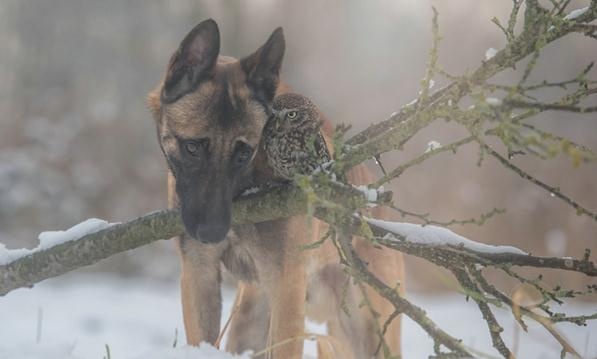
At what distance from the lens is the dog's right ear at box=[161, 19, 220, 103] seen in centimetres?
346

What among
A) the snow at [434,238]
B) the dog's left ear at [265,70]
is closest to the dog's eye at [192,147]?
the dog's left ear at [265,70]

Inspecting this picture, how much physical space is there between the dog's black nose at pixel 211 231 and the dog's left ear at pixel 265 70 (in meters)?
0.74

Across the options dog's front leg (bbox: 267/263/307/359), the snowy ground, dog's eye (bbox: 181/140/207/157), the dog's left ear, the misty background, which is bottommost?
dog's front leg (bbox: 267/263/307/359)

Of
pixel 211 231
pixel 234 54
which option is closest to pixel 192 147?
pixel 211 231

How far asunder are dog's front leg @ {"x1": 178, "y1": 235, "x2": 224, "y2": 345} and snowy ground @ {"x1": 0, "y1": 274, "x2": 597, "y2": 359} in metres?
2.48

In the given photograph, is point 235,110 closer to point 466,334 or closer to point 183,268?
point 183,268

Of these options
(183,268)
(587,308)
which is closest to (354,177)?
(183,268)

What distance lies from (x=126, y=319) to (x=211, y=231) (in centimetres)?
639

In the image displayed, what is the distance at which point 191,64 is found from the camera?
352 centimetres

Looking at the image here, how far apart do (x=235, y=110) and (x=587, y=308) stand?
297 inches

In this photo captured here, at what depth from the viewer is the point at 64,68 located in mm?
12875

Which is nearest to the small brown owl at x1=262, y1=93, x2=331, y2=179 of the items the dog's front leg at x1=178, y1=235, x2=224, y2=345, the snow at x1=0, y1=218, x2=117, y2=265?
the snow at x1=0, y1=218, x2=117, y2=265

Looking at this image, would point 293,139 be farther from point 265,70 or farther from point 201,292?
point 201,292

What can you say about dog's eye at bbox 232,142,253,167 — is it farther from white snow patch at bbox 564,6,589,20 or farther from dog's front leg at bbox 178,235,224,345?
white snow patch at bbox 564,6,589,20
